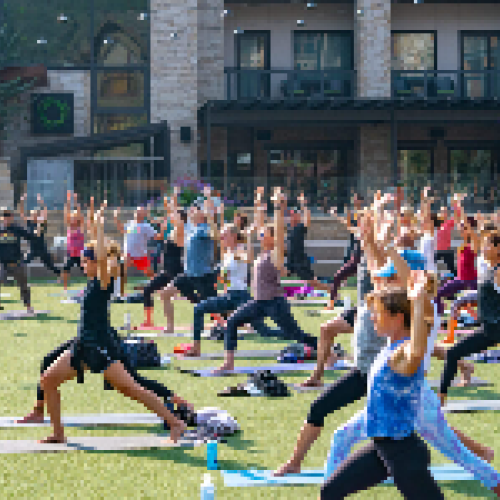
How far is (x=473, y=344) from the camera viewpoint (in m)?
8.19

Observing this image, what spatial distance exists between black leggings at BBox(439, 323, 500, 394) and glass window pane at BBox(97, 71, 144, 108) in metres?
25.1

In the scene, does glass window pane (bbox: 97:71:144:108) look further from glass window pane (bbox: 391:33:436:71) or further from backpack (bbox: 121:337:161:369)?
backpack (bbox: 121:337:161:369)

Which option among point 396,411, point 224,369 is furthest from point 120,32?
point 396,411

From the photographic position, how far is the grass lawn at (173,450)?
6.12 meters

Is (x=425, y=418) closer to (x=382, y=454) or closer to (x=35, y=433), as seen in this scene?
(x=382, y=454)

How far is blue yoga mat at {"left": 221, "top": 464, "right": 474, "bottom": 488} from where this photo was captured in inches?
A: 247

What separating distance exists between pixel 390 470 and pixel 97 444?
11.2 feet

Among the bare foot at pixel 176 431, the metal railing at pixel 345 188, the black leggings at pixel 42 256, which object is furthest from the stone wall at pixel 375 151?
the bare foot at pixel 176 431

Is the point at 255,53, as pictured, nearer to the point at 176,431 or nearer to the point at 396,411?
the point at 176,431

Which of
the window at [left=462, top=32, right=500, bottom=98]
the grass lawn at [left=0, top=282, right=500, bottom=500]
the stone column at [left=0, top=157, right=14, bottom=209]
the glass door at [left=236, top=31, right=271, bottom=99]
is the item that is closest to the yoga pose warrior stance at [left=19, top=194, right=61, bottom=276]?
the stone column at [left=0, top=157, right=14, bottom=209]

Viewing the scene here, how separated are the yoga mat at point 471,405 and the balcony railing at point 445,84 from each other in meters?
24.6

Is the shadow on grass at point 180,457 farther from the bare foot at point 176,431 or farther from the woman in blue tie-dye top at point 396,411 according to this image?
the woman in blue tie-dye top at point 396,411

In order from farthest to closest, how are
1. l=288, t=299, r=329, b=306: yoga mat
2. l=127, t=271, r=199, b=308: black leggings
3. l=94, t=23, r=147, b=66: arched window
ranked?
l=94, t=23, r=147, b=66: arched window → l=288, t=299, r=329, b=306: yoga mat → l=127, t=271, r=199, b=308: black leggings

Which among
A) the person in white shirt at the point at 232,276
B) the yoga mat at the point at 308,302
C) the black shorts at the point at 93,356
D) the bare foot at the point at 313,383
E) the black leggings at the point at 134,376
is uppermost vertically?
the person in white shirt at the point at 232,276
